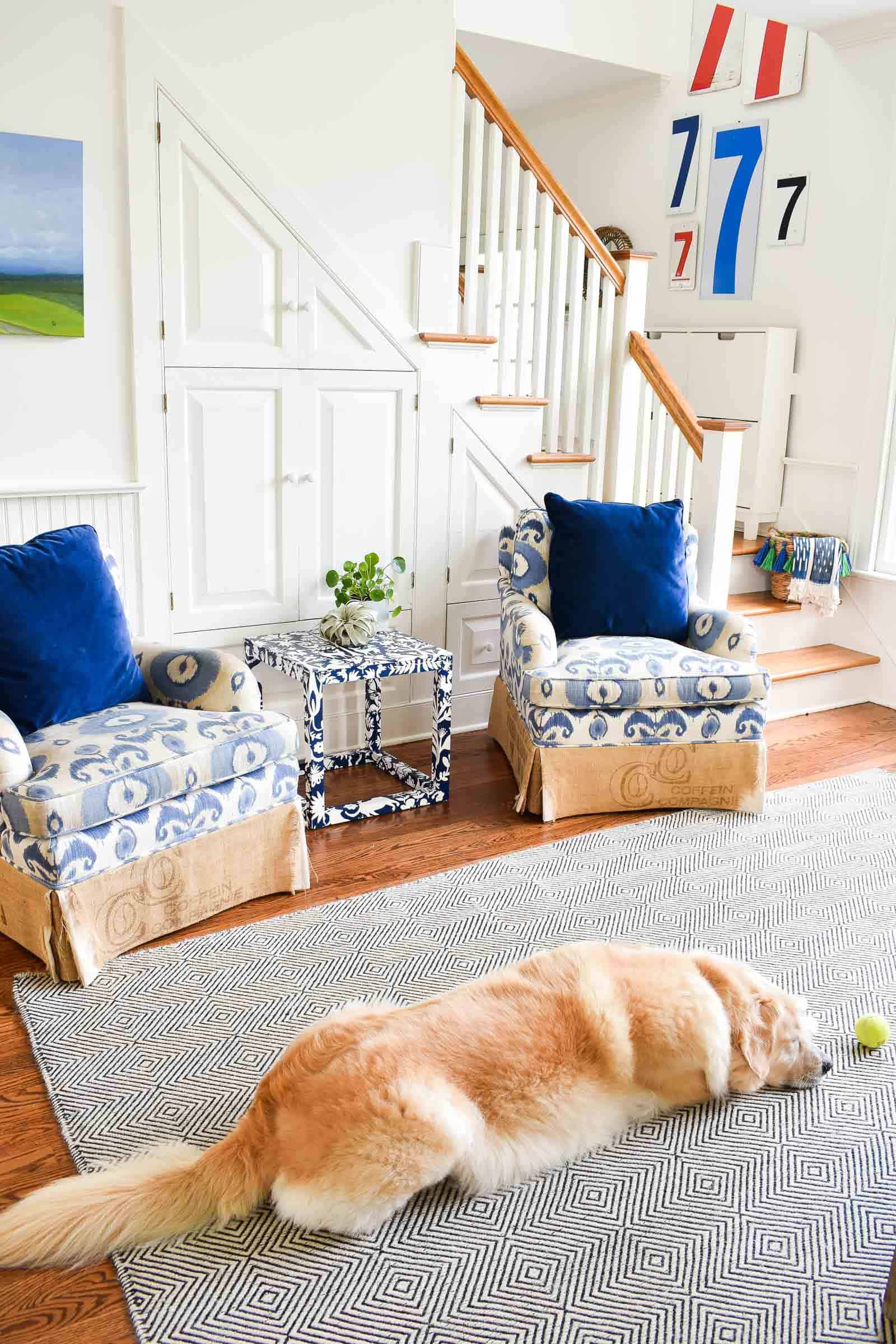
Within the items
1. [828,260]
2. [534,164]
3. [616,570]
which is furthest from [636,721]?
[828,260]

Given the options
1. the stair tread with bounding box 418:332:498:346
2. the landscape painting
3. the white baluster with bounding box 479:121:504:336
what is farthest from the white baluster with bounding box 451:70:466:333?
the landscape painting

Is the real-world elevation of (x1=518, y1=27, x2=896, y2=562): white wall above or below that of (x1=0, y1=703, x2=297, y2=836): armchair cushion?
above

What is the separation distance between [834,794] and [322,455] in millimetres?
2004

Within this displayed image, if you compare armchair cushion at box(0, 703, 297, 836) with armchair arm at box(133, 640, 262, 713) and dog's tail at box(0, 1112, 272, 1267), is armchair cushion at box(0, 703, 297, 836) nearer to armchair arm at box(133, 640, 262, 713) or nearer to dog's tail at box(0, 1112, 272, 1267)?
armchair arm at box(133, 640, 262, 713)

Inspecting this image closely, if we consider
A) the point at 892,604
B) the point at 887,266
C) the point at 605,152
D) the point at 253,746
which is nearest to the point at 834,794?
the point at 892,604

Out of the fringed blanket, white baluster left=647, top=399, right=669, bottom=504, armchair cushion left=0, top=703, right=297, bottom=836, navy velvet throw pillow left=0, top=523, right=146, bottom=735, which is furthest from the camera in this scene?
the fringed blanket

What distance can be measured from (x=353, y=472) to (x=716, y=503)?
1.36 metres

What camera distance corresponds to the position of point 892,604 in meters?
4.82

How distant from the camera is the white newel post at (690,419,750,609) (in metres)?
→ 4.15

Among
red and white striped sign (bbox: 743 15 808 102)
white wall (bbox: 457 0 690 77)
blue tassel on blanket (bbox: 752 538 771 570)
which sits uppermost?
white wall (bbox: 457 0 690 77)

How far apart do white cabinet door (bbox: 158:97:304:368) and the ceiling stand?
7.04ft

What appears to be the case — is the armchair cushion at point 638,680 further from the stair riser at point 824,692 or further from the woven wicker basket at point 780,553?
the woven wicker basket at point 780,553

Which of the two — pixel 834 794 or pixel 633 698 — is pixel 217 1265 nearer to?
pixel 633 698

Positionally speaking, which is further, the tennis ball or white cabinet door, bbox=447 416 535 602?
white cabinet door, bbox=447 416 535 602
